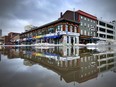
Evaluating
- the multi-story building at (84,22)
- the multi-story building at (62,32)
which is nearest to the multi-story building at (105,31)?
the multi-story building at (84,22)

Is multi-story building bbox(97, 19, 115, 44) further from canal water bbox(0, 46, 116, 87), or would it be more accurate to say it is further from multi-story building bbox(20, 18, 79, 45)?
canal water bbox(0, 46, 116, 87)

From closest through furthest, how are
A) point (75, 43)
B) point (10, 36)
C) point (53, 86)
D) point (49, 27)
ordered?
point (53, 86) → point (75, 43) → point (49, 27) → point (10, 36)

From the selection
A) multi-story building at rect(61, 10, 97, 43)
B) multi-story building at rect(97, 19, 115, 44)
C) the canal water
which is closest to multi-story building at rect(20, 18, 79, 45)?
multi-story building at rect(61, 10, 97, 43)

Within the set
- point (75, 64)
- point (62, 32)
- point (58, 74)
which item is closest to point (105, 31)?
point (62, 32)

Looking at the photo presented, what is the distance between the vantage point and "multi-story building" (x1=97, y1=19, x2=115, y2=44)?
52.7m

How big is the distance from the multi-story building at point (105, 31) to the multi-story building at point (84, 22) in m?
6.05

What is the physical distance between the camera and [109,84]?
122 inches

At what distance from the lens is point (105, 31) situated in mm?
59125

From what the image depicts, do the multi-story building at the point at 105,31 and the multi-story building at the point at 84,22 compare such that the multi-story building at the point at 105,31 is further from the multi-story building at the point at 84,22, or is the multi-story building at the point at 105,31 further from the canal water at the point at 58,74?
the canal water at the point at 58,74

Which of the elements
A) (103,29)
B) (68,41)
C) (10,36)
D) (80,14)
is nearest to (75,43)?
(68,41)

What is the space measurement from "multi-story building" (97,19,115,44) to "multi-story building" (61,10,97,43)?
6.05 meters

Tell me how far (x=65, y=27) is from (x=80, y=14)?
905 centimetres

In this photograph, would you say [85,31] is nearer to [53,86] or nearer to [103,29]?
[103,29]

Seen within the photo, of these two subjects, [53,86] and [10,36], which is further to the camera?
[10,36]
